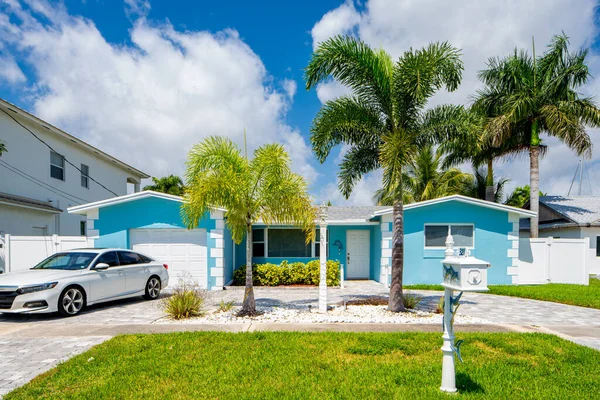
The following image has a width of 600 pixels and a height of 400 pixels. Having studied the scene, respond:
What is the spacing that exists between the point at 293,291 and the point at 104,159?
15.0 metres

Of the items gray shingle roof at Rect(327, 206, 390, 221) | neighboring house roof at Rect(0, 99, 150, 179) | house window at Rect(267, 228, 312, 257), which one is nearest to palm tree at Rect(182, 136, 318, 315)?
house window at Rect(267, 228, 312, 257)

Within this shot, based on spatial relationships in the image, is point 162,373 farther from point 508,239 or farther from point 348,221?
point 508,239

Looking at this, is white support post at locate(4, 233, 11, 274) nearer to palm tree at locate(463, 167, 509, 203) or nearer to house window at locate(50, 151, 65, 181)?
house window at locate(50, 151, 65, 181)

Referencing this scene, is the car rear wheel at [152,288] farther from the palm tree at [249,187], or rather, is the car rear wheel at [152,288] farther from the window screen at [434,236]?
the window screen at [434,236]

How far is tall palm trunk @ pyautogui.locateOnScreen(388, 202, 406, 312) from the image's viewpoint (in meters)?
9.02

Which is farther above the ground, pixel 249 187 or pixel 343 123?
pixel 343 123

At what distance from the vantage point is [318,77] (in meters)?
9.16

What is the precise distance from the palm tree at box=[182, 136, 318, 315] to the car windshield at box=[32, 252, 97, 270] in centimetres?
318

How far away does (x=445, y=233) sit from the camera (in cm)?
1434

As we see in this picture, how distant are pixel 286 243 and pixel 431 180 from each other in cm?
1396

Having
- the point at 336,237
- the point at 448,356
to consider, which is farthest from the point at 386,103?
the point at 336,237

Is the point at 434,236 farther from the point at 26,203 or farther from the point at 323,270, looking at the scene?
the point at 26,203

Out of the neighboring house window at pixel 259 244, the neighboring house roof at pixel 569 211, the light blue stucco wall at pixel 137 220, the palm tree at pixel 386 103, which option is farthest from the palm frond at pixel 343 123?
the neighboring house roof at pixel 569 211

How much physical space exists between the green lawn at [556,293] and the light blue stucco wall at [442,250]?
2.48 ft
